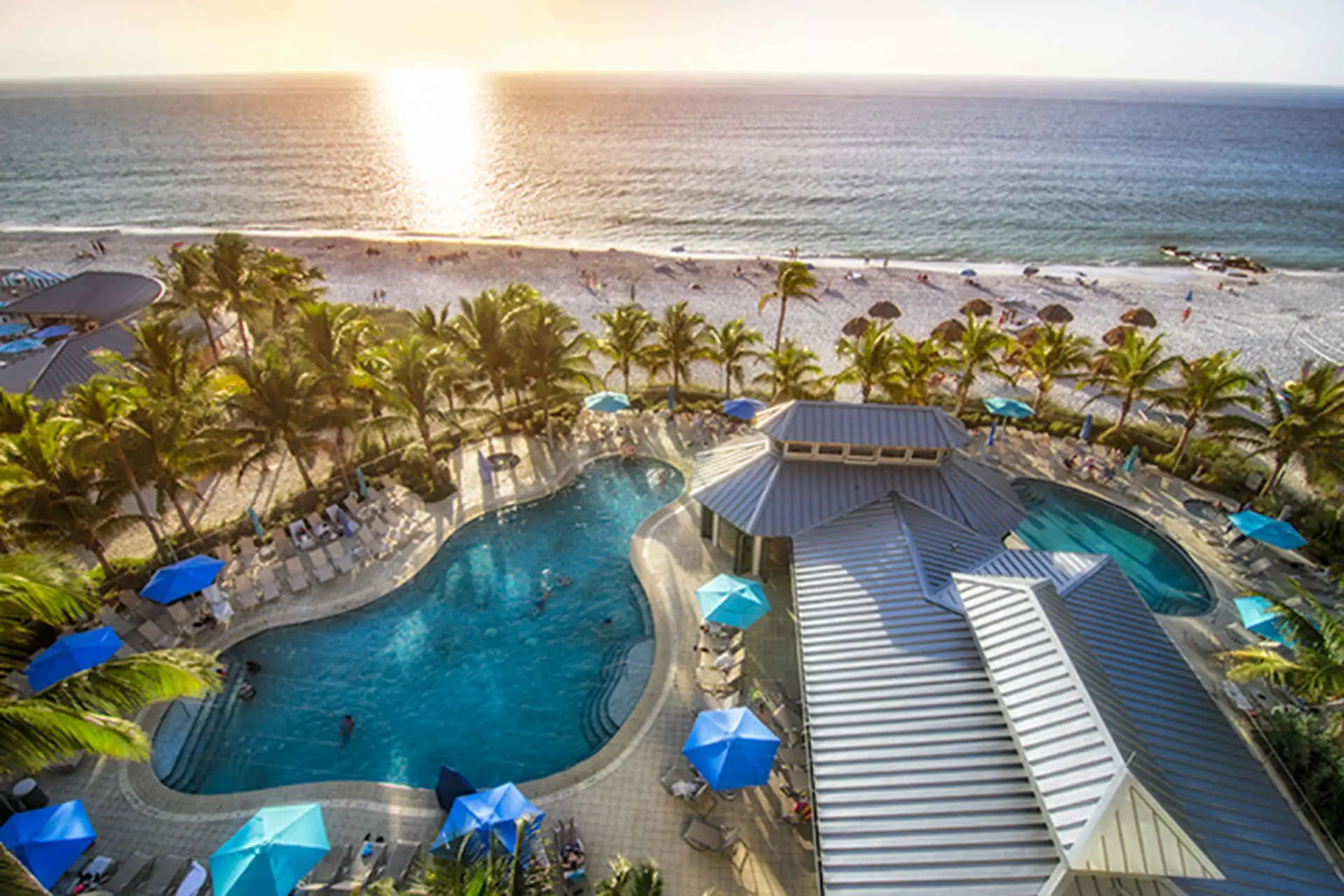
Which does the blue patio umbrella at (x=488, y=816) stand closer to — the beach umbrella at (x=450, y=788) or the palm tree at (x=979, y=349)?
the beach umbrella at (x=450, y=788)

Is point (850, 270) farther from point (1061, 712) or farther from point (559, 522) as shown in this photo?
point (1061, 712)

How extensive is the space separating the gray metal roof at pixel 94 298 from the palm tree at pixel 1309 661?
57.8 metres

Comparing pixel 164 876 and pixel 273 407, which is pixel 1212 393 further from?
pixel 164 876

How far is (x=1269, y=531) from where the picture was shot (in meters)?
21.4

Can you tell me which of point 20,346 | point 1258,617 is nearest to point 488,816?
point 1258,617

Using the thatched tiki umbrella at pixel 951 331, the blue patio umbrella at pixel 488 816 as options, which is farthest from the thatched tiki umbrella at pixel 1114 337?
the blue patio umbrella at pixel 488 816

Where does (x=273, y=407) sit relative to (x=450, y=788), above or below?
above

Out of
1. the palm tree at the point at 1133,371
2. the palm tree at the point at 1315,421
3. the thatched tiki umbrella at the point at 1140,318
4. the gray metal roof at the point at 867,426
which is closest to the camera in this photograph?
the gray metal roof at the point at 867,426

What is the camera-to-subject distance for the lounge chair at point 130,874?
512 inches

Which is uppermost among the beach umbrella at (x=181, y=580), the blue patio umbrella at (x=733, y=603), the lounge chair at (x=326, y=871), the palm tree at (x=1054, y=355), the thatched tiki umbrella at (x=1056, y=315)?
the palm tree at (x=1054, y=355)

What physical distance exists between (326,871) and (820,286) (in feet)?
186

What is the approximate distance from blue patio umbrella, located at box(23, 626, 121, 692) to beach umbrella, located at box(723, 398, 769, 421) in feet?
76.2

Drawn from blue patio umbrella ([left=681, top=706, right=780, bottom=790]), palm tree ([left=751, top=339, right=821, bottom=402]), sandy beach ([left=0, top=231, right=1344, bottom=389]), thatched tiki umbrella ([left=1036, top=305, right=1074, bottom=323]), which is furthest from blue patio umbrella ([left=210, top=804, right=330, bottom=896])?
thatched tiki umbrella ([left=1036, top=305, right=1074, bottom=323])

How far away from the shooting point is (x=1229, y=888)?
994 centimetres
